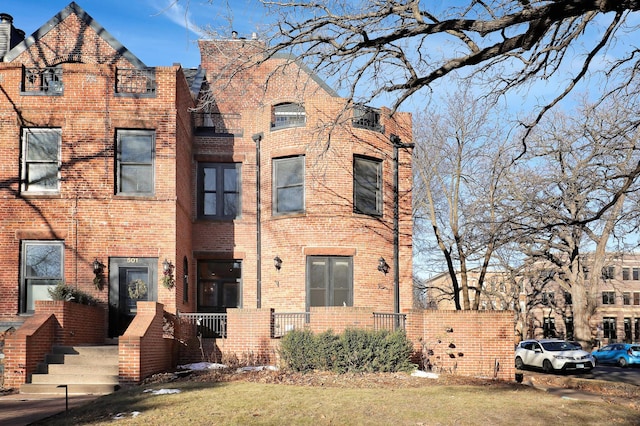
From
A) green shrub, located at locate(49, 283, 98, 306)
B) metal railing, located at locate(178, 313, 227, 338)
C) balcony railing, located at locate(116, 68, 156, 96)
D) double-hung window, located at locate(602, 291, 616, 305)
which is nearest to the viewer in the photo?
green shrub, located at locate(49, 283, 98, 306)

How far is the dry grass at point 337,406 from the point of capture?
9.54 metres

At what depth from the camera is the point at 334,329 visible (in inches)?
625

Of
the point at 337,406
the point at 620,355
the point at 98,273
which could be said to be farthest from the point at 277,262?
the point at 620,355

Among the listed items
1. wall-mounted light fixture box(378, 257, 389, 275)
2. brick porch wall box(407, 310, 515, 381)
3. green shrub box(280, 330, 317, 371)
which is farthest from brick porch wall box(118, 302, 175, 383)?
wall-mounted light fixture box(378, 257, 389, 275)

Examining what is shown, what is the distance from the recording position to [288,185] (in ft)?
69.8

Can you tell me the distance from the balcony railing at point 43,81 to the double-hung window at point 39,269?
158 inches

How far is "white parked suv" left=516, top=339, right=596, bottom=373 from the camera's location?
27141 millimetres

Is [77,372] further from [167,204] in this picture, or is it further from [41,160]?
[41,160]

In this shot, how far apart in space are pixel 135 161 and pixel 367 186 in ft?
23.4

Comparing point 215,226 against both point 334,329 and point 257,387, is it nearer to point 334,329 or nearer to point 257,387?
point 334,329

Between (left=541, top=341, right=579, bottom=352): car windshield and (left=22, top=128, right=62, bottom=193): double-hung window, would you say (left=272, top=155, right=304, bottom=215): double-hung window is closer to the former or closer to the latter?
(left=22, top=128, right=62, bottom=193): double-hung window

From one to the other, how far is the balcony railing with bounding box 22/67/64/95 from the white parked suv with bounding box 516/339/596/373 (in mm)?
20829

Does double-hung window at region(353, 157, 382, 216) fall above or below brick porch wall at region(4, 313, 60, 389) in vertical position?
above

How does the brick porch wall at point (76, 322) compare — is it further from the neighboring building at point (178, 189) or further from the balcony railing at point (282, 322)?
the balcony railing at point (282, 322)
